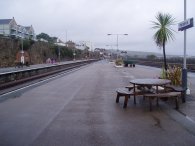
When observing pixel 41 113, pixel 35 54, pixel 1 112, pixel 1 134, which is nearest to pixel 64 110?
pixel 41 113

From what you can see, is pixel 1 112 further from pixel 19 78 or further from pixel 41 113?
pixel 19 78

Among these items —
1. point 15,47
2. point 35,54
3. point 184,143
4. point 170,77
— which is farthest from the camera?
point 35,54

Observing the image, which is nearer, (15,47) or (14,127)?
(14,127)

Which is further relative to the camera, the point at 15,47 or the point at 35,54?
the point at 35,54

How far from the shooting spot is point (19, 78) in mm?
25250

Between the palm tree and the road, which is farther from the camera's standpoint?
the palm tree

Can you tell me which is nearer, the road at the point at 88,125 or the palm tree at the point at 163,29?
the road at the point at 88,125

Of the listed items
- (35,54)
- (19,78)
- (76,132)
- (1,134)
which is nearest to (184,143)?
(76,132)

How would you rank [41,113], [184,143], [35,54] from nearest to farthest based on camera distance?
[184,143]
[41,113]
[35,54]

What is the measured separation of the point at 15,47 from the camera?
240ft

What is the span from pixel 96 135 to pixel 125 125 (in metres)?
1.37

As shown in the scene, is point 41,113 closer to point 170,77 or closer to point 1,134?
point 1,134

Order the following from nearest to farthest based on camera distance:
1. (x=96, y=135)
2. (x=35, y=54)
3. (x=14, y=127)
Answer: (x=96, y=135), (x=14, y=127), (x=35, y=54)

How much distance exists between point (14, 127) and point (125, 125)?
2772 millimetres
